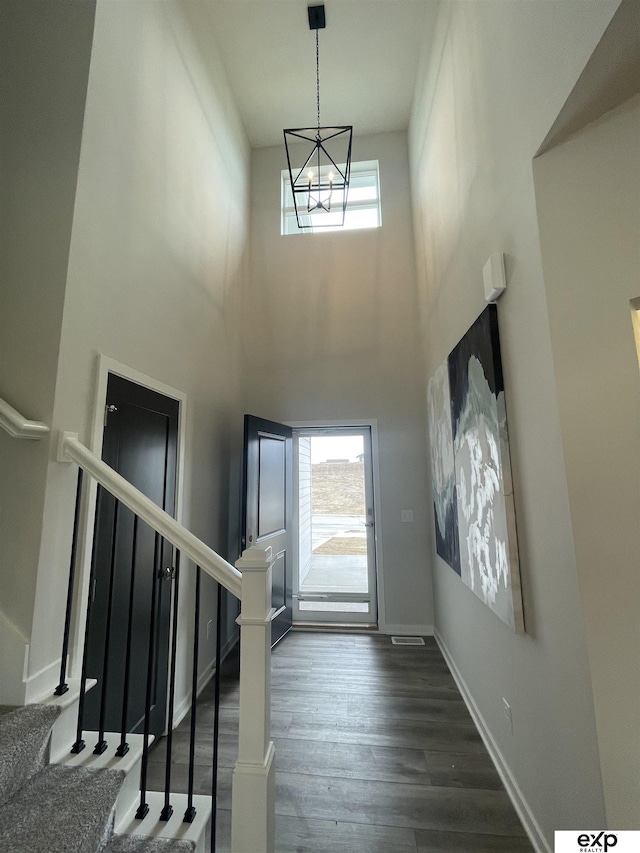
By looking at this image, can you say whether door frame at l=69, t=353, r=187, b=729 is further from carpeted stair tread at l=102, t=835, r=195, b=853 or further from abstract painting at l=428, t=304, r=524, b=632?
abstract painting at l=428, t=304, r=524, b=632

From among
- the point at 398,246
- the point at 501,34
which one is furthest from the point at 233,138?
the point at 501,34

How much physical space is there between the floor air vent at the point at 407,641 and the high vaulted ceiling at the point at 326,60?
17.9ft

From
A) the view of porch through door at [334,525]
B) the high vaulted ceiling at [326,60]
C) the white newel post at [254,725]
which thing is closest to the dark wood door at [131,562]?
the white newel post at [254,725]

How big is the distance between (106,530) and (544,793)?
2.16 m

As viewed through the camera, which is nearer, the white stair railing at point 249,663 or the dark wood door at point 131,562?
the white stair railing at point 249,663

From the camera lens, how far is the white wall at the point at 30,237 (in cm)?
141

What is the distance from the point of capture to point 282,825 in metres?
1.56

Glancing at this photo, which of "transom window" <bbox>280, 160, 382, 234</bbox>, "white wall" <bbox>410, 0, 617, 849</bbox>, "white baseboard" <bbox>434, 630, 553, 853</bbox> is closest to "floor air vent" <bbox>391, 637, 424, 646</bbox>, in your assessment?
"white baseboard" <bbox>434, 630, 553, 853</bbox>

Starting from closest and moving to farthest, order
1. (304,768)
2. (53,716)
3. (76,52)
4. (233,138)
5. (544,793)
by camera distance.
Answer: (53,716) → (544,793) → (76,52) → (304,768) → (233,138)

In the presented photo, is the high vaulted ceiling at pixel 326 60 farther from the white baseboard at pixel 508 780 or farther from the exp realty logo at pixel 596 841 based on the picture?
the white baseboard at pixel 508 780

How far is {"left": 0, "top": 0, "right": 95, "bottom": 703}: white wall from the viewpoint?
1.41m

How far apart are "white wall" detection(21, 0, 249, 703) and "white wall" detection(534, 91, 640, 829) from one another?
1932 millimetres

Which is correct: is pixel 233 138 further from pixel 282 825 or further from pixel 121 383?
pixel 282 825

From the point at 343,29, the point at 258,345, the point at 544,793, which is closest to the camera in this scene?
the point at 544,793
